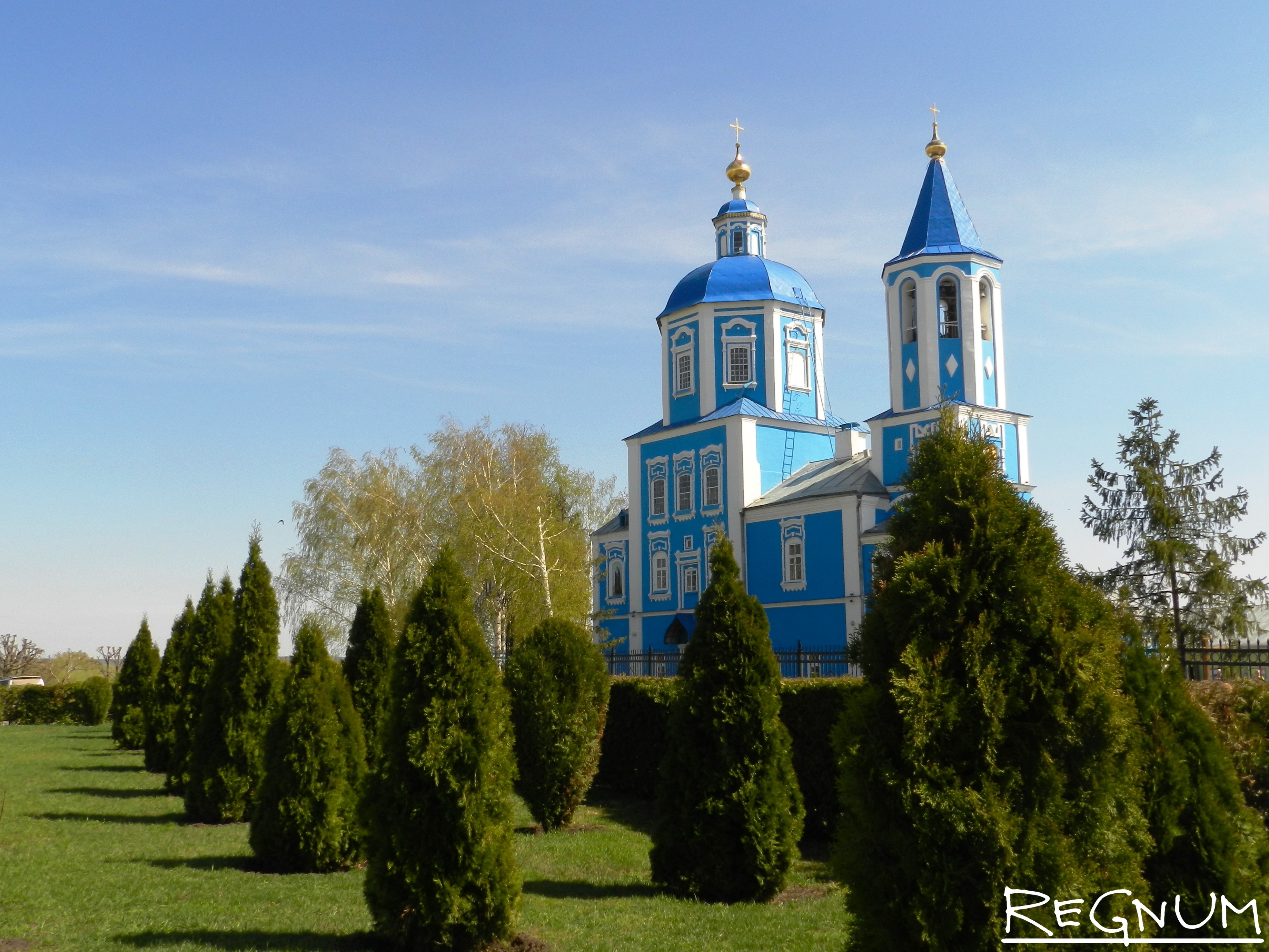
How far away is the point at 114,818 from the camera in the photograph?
540 inches

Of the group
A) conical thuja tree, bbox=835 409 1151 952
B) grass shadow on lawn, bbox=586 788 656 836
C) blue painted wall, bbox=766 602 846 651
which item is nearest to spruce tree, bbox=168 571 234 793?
grass shadow on lawn, bbox=586 788 656 836

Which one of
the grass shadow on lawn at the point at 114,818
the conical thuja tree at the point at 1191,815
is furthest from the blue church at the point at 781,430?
the conical thuja tree at the point at 1191,815

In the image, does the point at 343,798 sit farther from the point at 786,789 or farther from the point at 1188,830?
the point at 1188,830

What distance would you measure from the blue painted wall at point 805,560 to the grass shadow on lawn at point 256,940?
25229 millimetres

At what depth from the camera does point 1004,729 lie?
196 inches

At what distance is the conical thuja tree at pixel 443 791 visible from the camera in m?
7.52

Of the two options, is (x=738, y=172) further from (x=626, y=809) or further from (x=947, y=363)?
(x=626, y=809)

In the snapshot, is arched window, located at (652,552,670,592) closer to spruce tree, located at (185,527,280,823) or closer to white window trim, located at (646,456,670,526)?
white window trim, located at (646,456,670,526)

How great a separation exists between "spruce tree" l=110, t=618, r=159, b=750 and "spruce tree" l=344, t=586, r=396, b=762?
11143 millimetres

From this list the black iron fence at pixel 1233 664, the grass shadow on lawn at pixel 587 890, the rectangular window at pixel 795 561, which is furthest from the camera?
the rectangular window at pixel 795 561

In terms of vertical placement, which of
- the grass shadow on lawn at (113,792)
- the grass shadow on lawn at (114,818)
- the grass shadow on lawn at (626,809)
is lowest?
the grass shadow on lawn at (626,809)

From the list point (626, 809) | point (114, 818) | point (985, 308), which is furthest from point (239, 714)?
point (985, 308)

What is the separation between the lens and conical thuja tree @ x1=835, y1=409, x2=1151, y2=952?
4.84 m

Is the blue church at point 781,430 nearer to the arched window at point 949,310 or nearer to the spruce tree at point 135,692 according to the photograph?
the arched window at point 949,310
